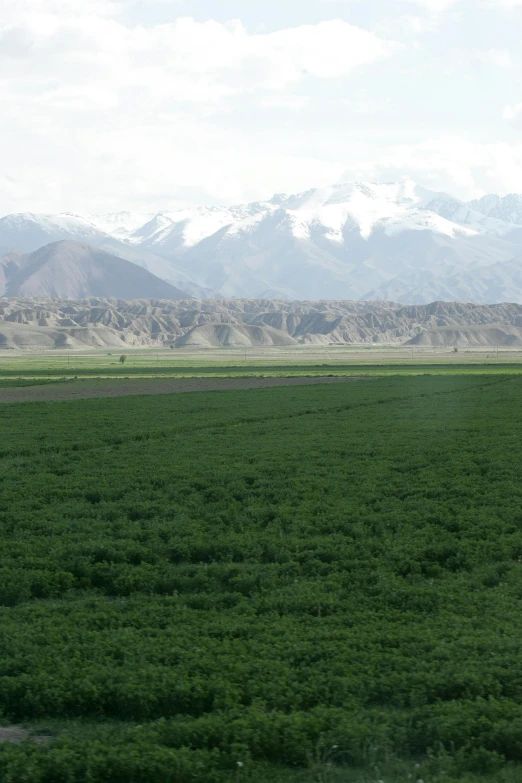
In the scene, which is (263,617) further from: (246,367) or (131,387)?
(246,367)

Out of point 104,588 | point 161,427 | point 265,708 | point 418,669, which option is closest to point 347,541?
point 104,588

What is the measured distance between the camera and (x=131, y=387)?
72562mm

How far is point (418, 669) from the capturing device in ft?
35.3

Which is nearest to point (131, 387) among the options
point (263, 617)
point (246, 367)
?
point (246, 367)

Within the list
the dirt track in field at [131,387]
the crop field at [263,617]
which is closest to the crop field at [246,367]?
the dirt track in field at [131,387]

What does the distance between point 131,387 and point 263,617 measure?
60.8 meters

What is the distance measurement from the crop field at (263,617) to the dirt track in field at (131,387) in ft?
116

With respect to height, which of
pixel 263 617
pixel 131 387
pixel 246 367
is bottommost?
pixel 263 617

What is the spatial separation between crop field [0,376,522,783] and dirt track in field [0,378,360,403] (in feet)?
116

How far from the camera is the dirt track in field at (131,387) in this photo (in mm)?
64000

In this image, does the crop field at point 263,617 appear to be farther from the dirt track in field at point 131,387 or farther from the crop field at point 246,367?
the crop field at point 246,367

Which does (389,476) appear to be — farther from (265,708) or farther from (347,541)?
(265,708)

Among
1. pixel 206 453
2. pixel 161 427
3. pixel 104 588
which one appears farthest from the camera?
pixel 161 427

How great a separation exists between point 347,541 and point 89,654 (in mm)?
7389
